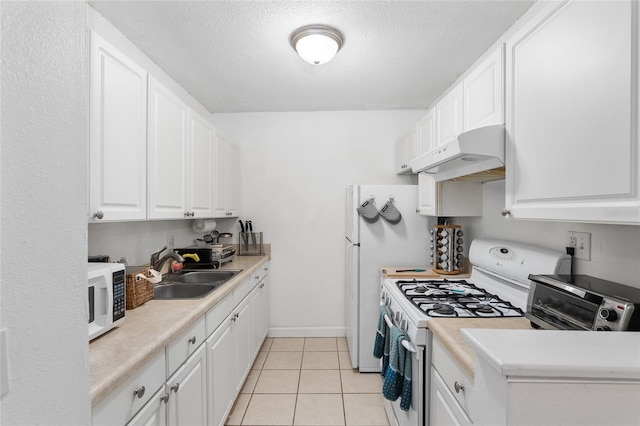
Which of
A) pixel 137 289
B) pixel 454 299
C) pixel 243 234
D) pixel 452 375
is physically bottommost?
pixel 452 375

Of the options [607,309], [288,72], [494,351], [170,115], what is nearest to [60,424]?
[494,351]

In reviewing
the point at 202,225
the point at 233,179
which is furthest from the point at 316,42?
the point at 202,225

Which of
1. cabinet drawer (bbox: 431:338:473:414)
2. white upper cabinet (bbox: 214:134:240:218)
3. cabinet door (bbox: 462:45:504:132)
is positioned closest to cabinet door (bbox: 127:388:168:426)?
cabinet drawer (bbox: 431:338:473:414)

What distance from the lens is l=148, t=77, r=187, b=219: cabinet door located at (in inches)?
65.9

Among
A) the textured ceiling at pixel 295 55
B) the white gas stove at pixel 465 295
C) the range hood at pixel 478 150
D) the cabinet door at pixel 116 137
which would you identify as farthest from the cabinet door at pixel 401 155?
the cabinet door at pixel 116 137

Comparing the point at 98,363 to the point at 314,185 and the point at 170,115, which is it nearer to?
the point at 170,115

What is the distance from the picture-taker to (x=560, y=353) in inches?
26.1

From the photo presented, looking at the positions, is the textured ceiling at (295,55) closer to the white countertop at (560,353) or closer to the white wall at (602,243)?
the white wall at (602,243)

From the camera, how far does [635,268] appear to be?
1.16 metres

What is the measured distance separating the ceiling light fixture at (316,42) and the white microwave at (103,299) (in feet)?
5.34

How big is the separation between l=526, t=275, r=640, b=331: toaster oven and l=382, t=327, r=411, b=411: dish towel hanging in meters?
0.59

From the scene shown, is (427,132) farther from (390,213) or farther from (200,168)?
(200,168)

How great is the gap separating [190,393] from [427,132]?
7.47 ft

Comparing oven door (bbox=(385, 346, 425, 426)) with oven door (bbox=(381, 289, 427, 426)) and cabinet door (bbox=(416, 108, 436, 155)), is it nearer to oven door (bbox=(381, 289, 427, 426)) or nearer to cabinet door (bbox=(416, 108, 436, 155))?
Result: oven door (bbox=(381, 289, 427, 426))
